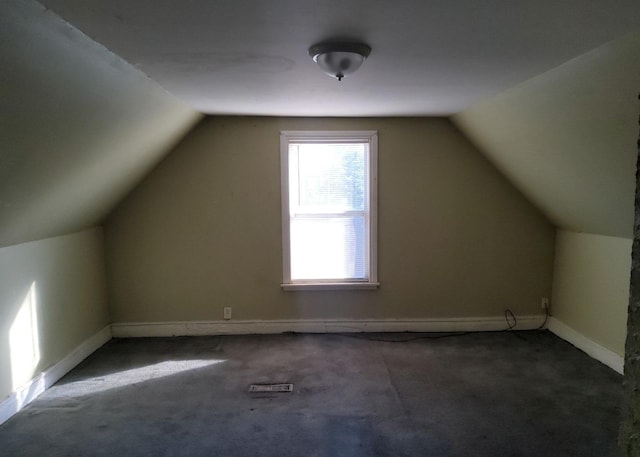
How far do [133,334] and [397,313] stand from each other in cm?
254

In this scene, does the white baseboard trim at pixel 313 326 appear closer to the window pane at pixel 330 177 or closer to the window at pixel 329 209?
the window at pixel 329 209

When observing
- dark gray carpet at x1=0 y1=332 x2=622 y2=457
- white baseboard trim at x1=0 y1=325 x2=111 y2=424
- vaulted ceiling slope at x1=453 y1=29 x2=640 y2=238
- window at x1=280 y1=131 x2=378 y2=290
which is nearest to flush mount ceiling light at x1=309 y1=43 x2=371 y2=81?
vaulted ceiling slope at x1=453 y1=29 x2=640 y2=238

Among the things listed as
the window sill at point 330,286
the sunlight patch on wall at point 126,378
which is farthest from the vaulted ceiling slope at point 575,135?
the sunlight patch on wall at point 126,378

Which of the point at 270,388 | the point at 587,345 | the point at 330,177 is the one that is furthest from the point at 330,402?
the point at 587,345

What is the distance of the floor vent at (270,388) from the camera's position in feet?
9.09

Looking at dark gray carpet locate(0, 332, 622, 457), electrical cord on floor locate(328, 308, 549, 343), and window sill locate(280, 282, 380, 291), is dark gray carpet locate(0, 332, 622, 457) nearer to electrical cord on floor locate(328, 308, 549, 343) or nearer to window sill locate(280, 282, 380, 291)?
electrical cord on floor locate(328, 308, 549, 343)

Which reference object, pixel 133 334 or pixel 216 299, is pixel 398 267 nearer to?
pixel 216 299

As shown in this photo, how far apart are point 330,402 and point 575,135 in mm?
2253

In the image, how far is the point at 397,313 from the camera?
3857mm

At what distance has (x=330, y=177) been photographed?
147 inches

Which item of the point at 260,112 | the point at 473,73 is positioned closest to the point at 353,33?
the point at 473,73

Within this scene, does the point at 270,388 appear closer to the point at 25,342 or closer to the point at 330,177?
the point at 25,342

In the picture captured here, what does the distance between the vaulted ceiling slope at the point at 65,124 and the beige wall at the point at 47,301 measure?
15 cm

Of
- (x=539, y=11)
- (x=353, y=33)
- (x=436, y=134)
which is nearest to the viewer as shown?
(x=539, y=11)
